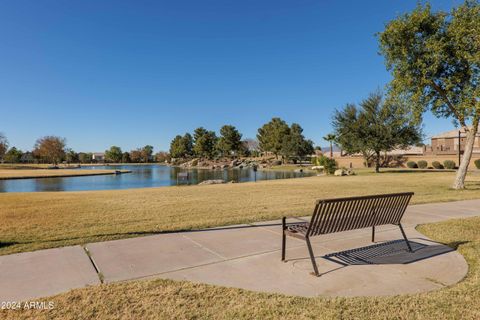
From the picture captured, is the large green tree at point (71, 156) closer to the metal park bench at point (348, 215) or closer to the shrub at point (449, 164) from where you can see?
the shrub at point (449, 164)

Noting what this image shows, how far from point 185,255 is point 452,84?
16102mm

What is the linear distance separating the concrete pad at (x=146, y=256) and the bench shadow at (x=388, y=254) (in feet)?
6.72

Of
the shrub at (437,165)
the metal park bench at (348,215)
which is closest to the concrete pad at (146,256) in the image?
the metal park bench at (348,215)

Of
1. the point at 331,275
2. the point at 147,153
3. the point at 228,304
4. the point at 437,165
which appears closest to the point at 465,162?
the point at 331,275

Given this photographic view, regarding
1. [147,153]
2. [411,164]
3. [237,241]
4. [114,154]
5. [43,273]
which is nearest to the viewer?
[43,273]

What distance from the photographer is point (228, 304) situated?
358 cm

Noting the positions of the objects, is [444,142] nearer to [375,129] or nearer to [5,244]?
[375,129]

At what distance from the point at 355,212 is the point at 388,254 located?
3.51 feet

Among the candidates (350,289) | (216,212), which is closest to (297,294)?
(350,289)

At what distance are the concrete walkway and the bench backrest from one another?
1.78 feet

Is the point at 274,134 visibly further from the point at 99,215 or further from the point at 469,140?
the point at 99,215

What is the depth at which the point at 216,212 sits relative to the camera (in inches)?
383

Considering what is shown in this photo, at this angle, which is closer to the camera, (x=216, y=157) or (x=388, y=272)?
(x=388, y=272)

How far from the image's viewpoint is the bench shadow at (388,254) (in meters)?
5.16
